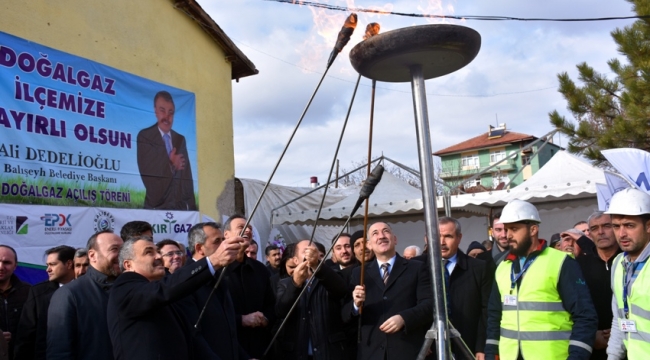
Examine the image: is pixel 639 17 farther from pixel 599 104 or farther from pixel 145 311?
pixel 145 311

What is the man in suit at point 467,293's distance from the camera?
13.7 feet

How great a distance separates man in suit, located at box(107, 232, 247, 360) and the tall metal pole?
1009 mm

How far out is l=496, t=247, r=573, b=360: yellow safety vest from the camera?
3.33 meters

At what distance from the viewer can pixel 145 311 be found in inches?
116

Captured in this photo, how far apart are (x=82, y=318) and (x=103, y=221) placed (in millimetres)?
4147

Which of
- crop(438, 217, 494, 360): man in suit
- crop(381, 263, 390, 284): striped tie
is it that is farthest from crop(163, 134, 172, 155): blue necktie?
crop(438, 217, 494, 360): man in suit

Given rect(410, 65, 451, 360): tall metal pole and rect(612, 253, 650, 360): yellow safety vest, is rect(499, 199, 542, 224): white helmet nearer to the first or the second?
rect(612, 253, 650, 360): yellow safety vest

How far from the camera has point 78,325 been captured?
3.76m

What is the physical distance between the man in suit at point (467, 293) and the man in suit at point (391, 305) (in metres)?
0.26

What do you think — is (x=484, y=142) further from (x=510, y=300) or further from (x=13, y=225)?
(x=510, y=300)

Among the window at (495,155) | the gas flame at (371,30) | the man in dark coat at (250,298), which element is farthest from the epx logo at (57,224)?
the window at (495,155)

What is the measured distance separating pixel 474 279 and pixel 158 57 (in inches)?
281

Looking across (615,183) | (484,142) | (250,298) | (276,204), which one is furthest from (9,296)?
(484,142)

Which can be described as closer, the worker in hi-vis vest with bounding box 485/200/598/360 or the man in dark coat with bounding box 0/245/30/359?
the worker in hi-vis vest with bounding box 485/200/598/360
